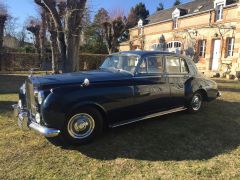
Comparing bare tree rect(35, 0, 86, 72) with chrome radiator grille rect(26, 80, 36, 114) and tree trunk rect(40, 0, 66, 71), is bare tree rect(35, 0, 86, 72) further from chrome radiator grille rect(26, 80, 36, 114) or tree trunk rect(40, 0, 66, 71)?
chrome radiator grille rect(26, 80, 36, 114)

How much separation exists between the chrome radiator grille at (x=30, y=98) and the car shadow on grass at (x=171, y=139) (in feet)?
3.21

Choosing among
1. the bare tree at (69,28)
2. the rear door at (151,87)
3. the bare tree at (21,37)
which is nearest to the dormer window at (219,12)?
the bare tree at (69,28)

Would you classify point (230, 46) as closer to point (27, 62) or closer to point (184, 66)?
point (184, 66)

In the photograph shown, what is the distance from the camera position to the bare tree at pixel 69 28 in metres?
11.5

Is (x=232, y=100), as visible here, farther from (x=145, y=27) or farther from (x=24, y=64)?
(x=145, y=27)

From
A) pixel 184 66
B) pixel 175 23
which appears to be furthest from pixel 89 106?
pixel 175 23

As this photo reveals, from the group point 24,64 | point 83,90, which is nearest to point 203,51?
point 24,64

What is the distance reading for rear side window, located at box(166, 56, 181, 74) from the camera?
232 inches

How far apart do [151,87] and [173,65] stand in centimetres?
111

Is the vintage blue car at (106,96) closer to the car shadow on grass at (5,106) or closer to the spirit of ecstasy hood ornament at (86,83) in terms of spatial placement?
the spirit of ecstasy hood ornament at (86,83)

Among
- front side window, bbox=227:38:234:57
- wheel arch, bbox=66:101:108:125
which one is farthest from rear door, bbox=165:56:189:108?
front side window, bbox=227:38:234:57

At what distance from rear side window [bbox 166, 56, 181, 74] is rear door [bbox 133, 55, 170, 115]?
0.23 m

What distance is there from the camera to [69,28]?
11625mm

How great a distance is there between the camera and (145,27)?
104 ft
